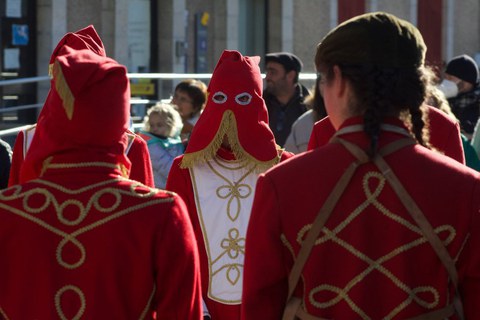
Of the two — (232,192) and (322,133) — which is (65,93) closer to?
(322,133)

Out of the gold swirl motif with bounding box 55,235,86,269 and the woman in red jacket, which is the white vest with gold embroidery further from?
the woman in red jacket

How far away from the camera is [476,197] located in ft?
10.4

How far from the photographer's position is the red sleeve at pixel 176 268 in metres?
3.36

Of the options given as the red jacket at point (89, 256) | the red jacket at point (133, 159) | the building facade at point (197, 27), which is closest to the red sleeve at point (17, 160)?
the red jacket at point (133, 159)

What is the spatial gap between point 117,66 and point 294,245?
708 millimetres

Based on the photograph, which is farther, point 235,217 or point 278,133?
point 278,133

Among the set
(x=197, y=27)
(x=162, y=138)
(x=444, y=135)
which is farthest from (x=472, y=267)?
(x=197, y=27)

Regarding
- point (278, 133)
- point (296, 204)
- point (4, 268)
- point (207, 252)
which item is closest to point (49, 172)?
point (4, 268)

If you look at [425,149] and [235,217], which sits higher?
[425,149]

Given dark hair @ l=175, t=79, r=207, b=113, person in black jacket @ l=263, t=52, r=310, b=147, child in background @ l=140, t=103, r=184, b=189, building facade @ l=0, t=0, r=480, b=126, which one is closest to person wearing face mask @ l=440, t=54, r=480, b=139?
person in black jacket @ l=263, t=52, r=310, b=147

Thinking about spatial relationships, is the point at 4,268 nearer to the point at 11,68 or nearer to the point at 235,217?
the point at 235,217

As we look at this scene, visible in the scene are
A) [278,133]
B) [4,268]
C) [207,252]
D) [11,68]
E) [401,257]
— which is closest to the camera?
[401,257]

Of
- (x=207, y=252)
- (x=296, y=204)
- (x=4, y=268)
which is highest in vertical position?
(x=296, y=204)

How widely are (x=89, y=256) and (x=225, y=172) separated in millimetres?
2447
